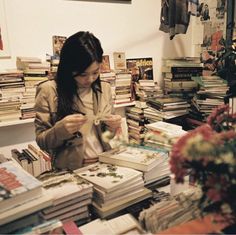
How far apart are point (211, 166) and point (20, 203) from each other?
1.94 feet

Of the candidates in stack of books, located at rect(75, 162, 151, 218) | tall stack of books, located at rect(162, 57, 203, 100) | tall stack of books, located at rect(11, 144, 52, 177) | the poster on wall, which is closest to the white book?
stack of books, located at rect(75, 162, 151, 218)

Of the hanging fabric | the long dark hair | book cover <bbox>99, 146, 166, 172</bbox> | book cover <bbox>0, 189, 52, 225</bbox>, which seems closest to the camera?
book cover <bbox>0, 189, 52, 225</bbox>

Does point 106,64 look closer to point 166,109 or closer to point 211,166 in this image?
point 166,109

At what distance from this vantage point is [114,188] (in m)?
1.07

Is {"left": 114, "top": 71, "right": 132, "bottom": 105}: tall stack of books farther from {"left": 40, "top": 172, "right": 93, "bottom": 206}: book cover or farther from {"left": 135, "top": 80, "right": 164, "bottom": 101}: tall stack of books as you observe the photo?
{"left": 40, "top": 172, "right": 93, "bottom": 206}: book cover

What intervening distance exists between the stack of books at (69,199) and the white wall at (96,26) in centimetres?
163

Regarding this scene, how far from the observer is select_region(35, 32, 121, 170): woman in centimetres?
144

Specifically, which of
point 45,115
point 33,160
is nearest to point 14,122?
point 33,160

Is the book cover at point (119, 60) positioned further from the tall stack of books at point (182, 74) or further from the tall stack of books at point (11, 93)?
the tall stack of books at point (11, 93)

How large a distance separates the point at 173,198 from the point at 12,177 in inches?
22.8

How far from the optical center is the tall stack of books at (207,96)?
2.60 m

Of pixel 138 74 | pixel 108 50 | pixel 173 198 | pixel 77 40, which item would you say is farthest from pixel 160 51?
pixel 173 198

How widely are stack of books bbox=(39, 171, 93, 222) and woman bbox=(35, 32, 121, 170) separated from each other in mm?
338

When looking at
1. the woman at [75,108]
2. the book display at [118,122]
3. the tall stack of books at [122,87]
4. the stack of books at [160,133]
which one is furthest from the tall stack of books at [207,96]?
the woman at [75,108]
